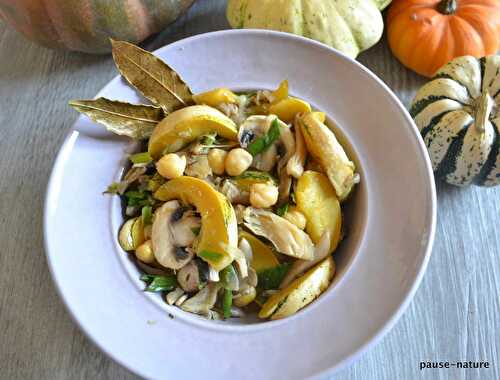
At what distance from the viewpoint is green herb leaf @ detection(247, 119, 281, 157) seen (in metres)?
0.77

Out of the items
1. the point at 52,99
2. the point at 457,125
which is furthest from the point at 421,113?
the point at 52,99

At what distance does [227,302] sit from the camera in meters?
0.71

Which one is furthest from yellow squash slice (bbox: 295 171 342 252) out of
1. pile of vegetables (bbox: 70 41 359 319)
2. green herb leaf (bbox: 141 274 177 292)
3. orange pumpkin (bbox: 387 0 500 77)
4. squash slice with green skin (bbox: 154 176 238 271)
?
orange pumpkin (bbox: 387 0 500 77)

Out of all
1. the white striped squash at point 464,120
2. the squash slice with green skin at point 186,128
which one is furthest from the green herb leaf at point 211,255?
Result: the white striped squash at point 464,120

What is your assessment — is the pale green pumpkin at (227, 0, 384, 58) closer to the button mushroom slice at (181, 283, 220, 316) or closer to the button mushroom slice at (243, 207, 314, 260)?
the button mushroom slice at (243, 207, 314, 260)

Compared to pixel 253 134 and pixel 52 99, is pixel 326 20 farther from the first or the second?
pixel 52 99

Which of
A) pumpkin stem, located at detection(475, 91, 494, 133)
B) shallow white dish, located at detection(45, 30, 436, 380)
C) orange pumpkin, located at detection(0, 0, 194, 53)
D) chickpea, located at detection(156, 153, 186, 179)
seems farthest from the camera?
orange pumpkin, located at detection(0, 0, 194, 53)

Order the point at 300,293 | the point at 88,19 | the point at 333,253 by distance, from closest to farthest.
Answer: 1. the point at 300,293
2. the point at 333,253
3. the point at 88,19

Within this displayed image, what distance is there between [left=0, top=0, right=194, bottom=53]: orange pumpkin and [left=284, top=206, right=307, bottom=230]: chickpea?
579mm

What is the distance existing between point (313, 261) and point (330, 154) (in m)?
0.17

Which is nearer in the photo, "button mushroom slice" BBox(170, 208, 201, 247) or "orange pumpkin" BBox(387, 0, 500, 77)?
"button mushroom slice" BBox(170, 208, 201, 247)

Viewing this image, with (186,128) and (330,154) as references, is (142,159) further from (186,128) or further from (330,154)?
(330,154)

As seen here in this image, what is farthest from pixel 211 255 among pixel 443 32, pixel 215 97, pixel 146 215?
pixel 443 32

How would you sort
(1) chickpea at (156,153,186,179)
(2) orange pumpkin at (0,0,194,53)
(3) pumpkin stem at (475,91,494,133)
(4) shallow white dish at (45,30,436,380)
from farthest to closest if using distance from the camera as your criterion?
(2) orange pumpkin at (0,0,194,53), (3) pumpkin stem at (475,91,494,133), (1) chickpea at (156,153,186,179), (4) shallow white dish at (45,30,436,380)
